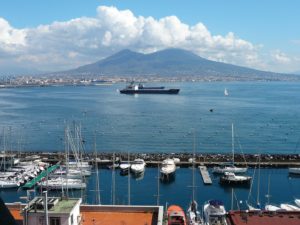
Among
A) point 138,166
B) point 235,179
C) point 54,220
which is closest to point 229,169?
point 235,179

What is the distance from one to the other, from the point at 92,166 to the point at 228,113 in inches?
1148

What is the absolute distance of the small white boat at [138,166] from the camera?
20.9m

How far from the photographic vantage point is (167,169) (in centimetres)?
2034

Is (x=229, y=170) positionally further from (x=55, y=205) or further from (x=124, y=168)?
(x=55, y=205)

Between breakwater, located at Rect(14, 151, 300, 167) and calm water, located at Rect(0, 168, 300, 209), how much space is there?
176 cm

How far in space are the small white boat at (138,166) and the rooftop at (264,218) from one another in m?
13.1

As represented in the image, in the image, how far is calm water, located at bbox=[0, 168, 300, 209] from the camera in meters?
16.9

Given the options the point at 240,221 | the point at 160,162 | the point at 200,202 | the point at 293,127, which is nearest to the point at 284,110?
the point at 293,127

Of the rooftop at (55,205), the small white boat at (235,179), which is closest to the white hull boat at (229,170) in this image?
the small white boat at (235,179)

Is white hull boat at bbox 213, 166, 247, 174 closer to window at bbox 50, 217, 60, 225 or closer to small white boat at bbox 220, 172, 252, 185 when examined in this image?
small white boat at bbox 220, 172, 252, 185

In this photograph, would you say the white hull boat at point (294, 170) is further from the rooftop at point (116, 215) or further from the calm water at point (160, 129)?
the rooftop at point (116, 215)

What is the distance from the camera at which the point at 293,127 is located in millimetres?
38000

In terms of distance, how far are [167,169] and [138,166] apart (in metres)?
1.74

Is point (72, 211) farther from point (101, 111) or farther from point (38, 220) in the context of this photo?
point (101, 111)
